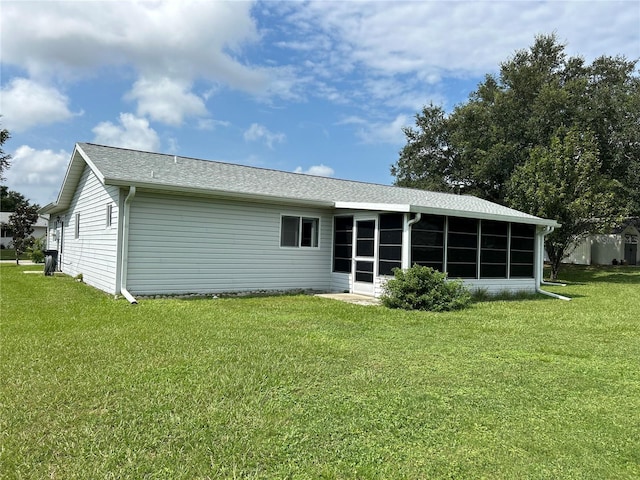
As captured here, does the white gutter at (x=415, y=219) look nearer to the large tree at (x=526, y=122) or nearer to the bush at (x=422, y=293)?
the bush at (x=422, y=293)

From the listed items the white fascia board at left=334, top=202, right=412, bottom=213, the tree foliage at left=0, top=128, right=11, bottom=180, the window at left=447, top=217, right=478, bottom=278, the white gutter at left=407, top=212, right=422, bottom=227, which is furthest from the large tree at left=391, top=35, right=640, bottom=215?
the tree foliage at left=0, top=128, right=11, bottom=180

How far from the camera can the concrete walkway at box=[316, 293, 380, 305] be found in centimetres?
1064

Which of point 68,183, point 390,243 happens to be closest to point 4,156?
point 68,183

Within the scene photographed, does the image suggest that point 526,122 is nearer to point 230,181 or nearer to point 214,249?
point 230,181

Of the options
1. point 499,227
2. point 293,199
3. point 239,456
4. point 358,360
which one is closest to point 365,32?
point 293,199

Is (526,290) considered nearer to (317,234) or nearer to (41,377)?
(317,234)

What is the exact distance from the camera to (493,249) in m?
12.9

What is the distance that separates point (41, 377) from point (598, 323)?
925cm

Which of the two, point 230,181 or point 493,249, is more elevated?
point 230,181

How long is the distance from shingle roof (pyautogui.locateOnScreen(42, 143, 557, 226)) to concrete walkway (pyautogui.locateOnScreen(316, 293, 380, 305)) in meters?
2.34

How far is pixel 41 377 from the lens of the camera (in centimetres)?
426

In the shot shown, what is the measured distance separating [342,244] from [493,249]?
4.44m

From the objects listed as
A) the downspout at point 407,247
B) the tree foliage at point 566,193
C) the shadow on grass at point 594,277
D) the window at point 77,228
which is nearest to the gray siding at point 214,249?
the downspout at point 407,247

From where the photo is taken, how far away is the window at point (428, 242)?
1123 centimetres
